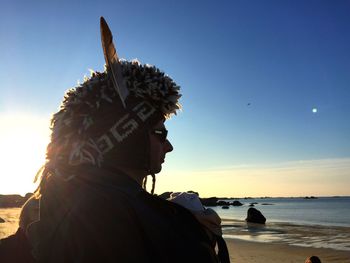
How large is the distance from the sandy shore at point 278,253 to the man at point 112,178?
17348 millimetres

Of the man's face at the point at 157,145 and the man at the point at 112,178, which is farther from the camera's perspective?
the man's face at the point at 157,145

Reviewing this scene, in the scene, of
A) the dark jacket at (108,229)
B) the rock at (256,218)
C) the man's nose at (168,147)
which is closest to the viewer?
the dark jacket at (108,229)

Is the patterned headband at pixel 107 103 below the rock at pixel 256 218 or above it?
above

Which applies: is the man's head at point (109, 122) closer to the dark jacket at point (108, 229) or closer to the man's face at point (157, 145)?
the man's face at point (157, 145)

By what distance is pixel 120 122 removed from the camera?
6.17 feet

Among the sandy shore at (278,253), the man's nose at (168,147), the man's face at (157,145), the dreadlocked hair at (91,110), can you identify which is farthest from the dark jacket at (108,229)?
the sandy shore at (278,253)

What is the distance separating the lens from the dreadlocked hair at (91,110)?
69.8 inches

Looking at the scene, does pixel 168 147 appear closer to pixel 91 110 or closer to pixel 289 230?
pixel 91 110

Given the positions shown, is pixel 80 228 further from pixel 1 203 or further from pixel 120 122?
pixel 1 203

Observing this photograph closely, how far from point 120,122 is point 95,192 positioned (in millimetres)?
443

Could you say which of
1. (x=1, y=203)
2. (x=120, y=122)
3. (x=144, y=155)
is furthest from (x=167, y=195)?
(x=1, y=203)

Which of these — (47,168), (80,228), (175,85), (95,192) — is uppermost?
(175,85)

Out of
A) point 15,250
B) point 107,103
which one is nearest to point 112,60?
point 107,103

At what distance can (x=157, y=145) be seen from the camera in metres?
2.04
